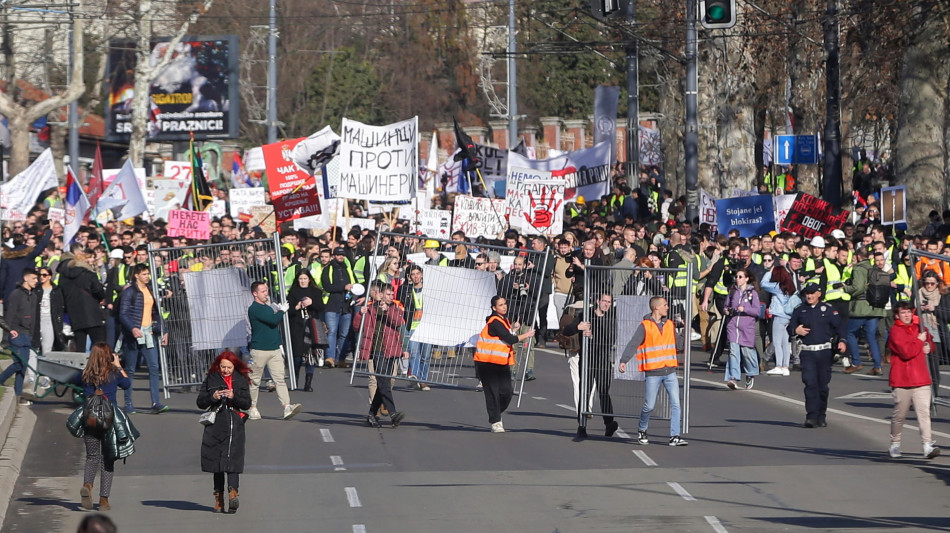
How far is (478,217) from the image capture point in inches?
1158

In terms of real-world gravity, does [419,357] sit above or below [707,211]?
below

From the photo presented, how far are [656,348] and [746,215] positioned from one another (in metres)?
12.1

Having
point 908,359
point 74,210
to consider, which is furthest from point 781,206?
point 908,359

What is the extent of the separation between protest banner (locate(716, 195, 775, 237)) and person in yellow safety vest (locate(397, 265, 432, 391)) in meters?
10.7

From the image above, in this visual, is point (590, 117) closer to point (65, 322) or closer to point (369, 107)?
point (369, 107)

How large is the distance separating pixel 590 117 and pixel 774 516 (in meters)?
68.0

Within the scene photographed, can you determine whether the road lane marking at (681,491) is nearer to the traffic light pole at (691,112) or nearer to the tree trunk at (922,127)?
the traffic light pole at (691,112)

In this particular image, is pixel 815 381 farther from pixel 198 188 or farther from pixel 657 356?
pixel 198 188

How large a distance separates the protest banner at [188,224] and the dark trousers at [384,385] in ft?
43.6

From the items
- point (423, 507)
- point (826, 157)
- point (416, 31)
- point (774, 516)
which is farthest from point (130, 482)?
point (416, 31)

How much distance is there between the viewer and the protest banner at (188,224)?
1130 inches

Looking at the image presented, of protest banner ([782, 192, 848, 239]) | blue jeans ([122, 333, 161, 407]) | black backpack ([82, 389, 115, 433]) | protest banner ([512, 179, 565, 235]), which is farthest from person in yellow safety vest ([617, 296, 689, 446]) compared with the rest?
protest banner ([512, 179, 565, 235])

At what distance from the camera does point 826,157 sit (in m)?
29.2

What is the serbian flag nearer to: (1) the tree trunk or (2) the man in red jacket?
(1) the tree trunk
